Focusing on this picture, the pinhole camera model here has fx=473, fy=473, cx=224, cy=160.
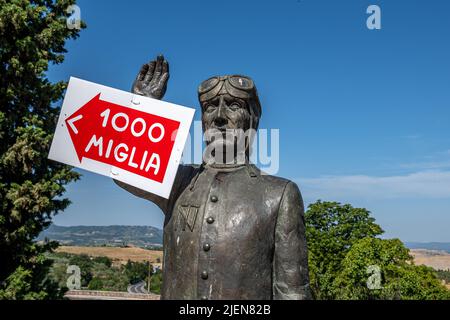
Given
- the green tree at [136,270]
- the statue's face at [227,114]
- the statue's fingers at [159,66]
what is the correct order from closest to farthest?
the statue's face at [227,114] < the statue's fingers at [159,66] < the green tree at [136,270]

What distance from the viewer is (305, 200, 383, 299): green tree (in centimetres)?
3433

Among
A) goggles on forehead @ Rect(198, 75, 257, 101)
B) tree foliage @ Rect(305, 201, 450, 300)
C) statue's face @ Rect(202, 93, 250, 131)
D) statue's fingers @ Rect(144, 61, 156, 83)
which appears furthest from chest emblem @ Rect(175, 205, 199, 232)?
tree foliage @ Rect(305, 201, 450, 300)

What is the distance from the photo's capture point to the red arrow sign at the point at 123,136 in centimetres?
370

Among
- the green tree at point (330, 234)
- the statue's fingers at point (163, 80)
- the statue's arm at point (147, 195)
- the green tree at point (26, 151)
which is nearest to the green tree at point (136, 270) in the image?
the green tree at point (330, 234)

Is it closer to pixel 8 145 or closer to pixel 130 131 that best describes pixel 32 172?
pixel 8 145

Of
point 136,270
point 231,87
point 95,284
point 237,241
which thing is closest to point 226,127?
point 231,87

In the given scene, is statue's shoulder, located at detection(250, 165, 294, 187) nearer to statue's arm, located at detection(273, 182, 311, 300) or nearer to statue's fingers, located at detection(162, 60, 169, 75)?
statue's arm, located at detection(273, 182, 311, 300)

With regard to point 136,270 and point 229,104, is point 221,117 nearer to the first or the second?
point 229,104

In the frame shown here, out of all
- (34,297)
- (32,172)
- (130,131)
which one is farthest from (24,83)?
(130,131)

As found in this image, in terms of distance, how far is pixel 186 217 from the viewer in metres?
3.77

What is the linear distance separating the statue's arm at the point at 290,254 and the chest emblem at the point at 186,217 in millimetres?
659

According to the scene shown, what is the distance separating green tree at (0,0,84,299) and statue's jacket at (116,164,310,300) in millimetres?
12233

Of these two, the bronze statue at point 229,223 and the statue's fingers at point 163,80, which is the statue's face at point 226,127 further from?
the statue's fingers at point 163,80

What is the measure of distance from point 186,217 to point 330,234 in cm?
3505
